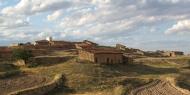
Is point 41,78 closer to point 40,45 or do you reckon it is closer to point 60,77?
point 60,77

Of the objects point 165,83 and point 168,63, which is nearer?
point 165,83

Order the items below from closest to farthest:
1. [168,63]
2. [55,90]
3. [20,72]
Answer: [55,90]
[20,72]
[168,63]

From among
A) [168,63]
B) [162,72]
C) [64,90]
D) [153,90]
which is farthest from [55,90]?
[168,63]

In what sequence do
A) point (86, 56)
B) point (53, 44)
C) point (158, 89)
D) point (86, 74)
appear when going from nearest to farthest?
1. point (158, 89)
2. point (86, 74)
3. point (86, 56)
4. point (53, 44)

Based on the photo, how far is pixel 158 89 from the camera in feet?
210

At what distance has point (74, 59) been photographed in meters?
79.3

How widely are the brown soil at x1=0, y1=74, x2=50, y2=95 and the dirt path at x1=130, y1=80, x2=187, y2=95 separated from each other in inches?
533

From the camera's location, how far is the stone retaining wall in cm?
5512

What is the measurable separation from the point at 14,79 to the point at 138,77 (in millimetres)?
19216

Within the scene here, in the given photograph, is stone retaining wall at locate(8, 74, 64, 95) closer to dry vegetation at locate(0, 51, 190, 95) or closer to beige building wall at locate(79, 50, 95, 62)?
dry vegetation at locate(0, 51, 190, 95)

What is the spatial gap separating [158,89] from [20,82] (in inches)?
786

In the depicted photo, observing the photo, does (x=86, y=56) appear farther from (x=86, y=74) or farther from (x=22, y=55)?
(x=86, y=74)

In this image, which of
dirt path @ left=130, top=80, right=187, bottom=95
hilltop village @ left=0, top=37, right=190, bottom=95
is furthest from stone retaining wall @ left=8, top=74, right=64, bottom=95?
dirt path @ left=130, top=80, right=187, bottom=95

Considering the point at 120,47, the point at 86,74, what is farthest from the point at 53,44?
the point at 86,74
